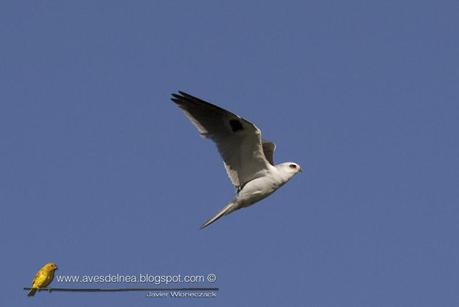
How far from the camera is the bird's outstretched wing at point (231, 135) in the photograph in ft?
85.3

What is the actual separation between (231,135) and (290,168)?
1.50 metres

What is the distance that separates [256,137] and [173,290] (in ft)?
11.9

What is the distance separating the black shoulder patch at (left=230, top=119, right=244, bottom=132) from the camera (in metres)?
25.9

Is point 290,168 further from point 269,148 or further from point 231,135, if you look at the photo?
point 231,135

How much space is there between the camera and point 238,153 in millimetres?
26469

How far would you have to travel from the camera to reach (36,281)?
84.8 ft

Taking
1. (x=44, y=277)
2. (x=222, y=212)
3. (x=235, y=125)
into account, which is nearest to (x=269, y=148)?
(x=235, y=125)

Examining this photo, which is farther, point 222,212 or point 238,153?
point 238,153

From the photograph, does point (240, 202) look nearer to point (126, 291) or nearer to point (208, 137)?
point (208, 137)

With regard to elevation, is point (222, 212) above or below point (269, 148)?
below

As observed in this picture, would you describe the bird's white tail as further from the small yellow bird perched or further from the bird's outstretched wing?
A: the small yellow bird perched

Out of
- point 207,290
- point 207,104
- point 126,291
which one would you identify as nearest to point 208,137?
point 207,104

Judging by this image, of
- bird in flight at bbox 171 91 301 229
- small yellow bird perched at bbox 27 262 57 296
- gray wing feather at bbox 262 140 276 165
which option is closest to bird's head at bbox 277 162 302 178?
bird in flight at bbox 171 91 301 229

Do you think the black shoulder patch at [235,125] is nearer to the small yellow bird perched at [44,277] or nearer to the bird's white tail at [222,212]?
the bird's white tail at [222,212]
